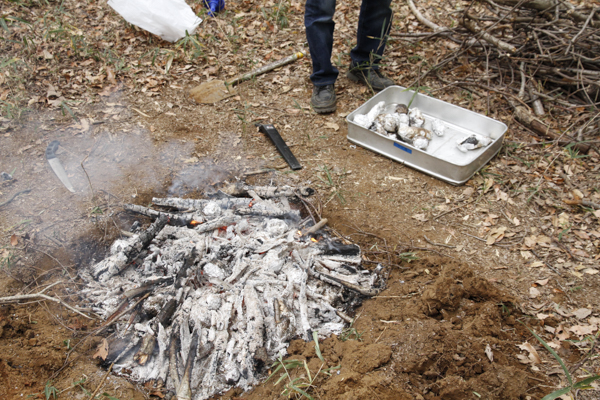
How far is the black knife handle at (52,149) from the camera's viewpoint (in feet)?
11.3

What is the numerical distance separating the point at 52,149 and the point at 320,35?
112 inches

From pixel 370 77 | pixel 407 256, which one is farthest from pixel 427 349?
pixel 370 77

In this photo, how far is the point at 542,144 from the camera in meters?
3.91

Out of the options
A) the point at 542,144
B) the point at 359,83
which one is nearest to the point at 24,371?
the point at 359,83

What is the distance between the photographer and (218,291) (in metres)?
2.68

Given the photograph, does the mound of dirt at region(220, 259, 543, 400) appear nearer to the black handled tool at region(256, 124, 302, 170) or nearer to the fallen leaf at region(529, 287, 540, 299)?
the fallen leaf at region(529, 287, 540, 299)

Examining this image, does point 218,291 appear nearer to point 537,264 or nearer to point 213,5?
point 537,264

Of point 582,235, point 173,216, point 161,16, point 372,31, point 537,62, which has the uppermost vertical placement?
point 161,16

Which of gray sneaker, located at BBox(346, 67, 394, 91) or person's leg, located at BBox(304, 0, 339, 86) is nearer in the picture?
person's leg, located at BBox(304, 0, 339, 86)

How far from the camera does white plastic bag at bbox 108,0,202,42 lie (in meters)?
4.73

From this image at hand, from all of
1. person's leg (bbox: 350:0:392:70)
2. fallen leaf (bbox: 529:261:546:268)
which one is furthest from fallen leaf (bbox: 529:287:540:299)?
person's leg (bbox: 350:0:392:70)

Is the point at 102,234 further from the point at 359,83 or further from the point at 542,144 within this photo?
the point at 542,144

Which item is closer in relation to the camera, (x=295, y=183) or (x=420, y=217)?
(x=420, y=217)

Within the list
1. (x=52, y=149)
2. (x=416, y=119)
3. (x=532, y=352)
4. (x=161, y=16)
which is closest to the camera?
(x=532, y=352)
